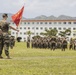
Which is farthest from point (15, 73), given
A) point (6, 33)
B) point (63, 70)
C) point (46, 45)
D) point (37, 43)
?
point (37, 43)

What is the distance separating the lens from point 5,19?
1762 cm

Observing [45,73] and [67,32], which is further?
[67,32]

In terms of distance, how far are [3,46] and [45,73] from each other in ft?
22.1

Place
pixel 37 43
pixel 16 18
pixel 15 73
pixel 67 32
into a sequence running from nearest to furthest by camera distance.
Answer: pixel 15 73 → pixel 16 18 → pixel 37 43 → pixel 67 32

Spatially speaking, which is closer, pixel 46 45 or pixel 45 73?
pixel 45 73

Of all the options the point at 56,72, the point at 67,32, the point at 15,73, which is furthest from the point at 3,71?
the point at 67,32

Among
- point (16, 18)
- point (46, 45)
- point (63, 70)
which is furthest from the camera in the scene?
point (46, 45)

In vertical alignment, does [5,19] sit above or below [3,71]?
above

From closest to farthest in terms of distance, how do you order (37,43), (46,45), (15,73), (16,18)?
(15,73)
(16,18)
(46,45)
(37,43)

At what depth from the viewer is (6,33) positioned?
17453 mm

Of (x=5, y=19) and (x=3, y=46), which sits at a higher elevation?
(x=5, y=19)

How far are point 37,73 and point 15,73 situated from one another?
0.62 m

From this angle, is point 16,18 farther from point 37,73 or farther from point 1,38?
point 37,73

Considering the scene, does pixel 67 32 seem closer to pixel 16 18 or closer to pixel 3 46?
pixel 16 18
